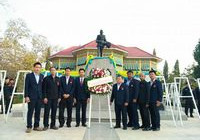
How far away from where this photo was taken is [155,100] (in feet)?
26.3

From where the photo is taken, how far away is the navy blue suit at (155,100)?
7953 mm

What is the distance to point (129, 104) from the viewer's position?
28.0ft

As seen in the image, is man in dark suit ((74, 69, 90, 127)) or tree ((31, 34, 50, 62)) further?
tree ((31, 34, 50, 62))

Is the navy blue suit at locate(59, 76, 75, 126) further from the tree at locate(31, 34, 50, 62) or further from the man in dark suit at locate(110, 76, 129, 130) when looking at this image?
the tree at locate(31, 34, 50, 62)

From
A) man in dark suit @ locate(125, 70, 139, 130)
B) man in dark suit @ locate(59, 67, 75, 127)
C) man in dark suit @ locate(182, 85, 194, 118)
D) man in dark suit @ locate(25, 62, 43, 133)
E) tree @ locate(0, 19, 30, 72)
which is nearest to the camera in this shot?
man in dark suit @ locate(25, 62, 43, 133)

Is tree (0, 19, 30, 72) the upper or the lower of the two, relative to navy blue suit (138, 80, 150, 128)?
upper

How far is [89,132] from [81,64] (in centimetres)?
2833

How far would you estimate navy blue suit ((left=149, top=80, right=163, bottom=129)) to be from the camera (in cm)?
795

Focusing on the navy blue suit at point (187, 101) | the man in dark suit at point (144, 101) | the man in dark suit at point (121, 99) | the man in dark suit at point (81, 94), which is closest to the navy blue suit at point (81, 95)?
the man in dark suit at point (81, 94)

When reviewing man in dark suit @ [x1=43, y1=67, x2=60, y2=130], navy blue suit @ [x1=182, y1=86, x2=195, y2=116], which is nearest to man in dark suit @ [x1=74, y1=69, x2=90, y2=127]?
man in dark suit @ [x1=43, y1=67, x2=60, y2=130]

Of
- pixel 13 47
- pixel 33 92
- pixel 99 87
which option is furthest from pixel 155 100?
pixel 13 47

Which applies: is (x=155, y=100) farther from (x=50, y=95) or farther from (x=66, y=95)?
(x=50, y=95)

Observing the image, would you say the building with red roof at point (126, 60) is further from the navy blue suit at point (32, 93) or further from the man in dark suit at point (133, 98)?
the navy blue suit at point (32, 93)

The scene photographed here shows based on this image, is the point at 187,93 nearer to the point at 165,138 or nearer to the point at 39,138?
the point at 165,138
